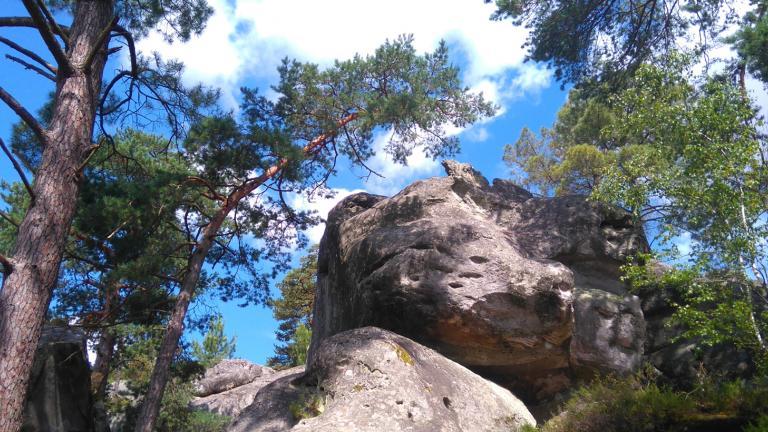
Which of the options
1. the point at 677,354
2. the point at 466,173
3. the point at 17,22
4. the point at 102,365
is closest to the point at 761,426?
the point at 677,354

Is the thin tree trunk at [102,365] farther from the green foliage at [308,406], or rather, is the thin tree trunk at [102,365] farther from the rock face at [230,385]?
the green foliage at [308,406]

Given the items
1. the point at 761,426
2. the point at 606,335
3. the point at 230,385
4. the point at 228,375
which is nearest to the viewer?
the point at 761,426

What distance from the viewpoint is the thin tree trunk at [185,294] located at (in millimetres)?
11172

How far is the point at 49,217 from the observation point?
23.1 feet

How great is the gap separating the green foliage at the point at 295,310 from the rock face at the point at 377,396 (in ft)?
50.7

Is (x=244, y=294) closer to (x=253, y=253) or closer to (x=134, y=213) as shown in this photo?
(x=253, y=253)

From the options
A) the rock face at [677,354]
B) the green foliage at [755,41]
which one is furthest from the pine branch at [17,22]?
the green foliage at [755,41]

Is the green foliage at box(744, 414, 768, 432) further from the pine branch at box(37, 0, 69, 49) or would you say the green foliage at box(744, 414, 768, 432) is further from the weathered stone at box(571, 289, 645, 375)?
the pine branch at box(37, 0, 69, 49)

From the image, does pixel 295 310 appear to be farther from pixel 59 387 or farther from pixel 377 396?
pixel 377 396

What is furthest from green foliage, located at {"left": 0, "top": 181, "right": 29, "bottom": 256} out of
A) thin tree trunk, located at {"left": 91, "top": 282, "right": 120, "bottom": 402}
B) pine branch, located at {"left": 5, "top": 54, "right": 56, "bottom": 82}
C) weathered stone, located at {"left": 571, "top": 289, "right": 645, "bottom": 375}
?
weathered stone, located at {"left": 571, "top": 289, "right": 645, "bottom": 375}

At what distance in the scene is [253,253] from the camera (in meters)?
15.1

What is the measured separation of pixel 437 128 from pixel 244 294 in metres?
6.29

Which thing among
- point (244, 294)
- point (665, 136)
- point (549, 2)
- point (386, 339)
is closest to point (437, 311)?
point (386, 339)

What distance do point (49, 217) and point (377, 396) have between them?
427 cm
